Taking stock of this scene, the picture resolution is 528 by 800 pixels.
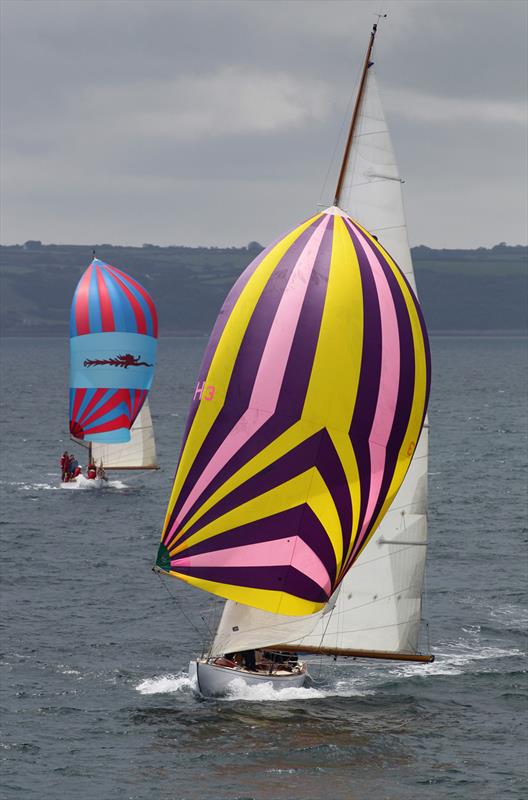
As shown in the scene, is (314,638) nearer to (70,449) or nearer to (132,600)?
(132,600)

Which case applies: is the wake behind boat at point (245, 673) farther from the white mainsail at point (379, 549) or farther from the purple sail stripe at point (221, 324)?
the purple sail stripe at point (221, 324)

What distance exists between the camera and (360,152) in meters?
33.7

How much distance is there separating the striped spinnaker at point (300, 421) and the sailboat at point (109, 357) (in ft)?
130

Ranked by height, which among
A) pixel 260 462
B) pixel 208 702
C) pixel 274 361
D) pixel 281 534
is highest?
pixel 274 361

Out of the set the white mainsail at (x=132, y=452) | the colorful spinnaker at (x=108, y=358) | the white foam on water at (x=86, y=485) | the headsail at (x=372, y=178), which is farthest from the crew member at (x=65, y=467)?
the headsail at (x=372, y=178)

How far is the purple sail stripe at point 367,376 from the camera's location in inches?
1187

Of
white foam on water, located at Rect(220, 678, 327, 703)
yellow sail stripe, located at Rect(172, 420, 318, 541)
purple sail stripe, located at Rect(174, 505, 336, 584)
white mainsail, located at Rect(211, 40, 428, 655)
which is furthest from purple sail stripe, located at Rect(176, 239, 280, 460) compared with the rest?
white foam on water, located at Rect(220, 678, 327, 703)

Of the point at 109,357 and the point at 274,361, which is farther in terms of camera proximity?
the point at 109,357

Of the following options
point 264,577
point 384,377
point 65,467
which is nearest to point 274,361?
point 384,377

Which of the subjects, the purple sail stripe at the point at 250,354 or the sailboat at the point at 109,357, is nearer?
the purple sail stripe at the point at 250,354

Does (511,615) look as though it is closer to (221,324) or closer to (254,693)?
(254,693)

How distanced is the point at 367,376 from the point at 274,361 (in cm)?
190

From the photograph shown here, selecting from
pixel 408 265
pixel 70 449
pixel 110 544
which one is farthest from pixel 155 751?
pixel 70 449

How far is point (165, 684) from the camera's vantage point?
119 ft
